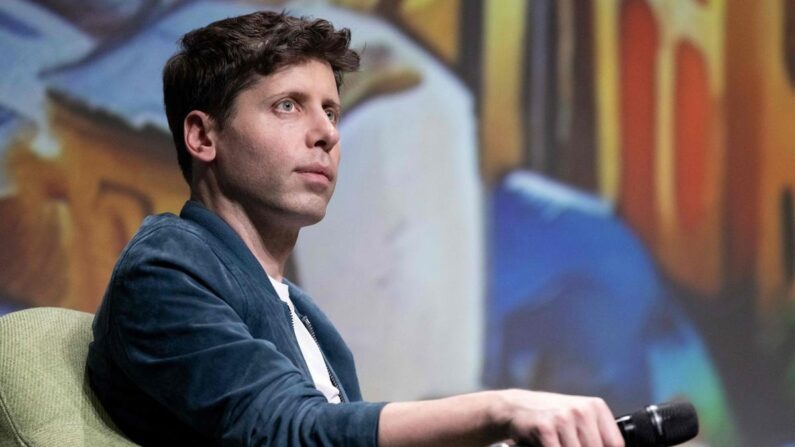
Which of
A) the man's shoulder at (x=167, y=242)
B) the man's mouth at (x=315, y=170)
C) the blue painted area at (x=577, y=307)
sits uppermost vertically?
the man's mouth at (x=315, y=170)

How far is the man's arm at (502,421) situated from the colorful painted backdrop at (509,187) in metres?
1.63

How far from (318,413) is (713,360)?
2.42 m

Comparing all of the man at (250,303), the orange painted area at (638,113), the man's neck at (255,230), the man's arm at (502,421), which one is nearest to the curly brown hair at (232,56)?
the man at (250,303)

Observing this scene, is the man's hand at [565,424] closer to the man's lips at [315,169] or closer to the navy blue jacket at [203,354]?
the navy blue jacket at [203,354]

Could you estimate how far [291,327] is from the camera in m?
1.36

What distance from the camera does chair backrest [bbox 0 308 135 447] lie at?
4.00 ft

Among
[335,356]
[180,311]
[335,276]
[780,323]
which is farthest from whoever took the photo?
[780,323]

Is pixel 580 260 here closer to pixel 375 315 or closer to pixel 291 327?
pixel 375 315

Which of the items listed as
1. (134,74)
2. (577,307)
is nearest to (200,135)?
(134,74)

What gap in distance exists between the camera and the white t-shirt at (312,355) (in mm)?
1408

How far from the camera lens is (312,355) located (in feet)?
4.75

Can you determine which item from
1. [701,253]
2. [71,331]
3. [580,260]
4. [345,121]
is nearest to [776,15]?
[701,253]

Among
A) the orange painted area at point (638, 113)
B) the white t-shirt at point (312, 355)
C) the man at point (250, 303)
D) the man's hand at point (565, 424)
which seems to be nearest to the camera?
the man's hand at point (565, 424)

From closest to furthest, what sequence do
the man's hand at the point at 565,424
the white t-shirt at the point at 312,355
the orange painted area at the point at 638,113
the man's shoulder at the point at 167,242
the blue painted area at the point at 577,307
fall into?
the man's hand at the point at 565,424, the man's shoulder at the point at 167,242, the white t-shirt at the point at 312,355, the blue painted area at the point at 577,307, the orange painted area at the point at 638,113
